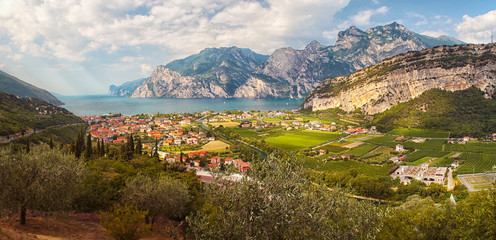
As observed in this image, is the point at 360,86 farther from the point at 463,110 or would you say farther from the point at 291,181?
the point at 291,181

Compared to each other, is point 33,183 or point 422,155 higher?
point 33,183

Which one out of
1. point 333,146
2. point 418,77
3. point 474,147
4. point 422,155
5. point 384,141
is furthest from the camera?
point 418,77

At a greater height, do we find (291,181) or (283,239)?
(291,181)

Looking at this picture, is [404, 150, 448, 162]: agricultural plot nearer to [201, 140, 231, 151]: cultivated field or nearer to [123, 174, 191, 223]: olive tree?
[201, 140, 231, 151]: cultivated field

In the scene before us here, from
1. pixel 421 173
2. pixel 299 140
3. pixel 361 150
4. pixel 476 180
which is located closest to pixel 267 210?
pixel 421 173

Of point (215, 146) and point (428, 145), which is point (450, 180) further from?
point (215, 146)

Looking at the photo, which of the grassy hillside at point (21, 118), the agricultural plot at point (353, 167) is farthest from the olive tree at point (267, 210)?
the grassy hillside at point (21, 118)

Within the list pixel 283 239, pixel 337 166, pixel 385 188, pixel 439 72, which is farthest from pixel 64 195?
pixel 439 72
